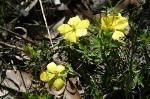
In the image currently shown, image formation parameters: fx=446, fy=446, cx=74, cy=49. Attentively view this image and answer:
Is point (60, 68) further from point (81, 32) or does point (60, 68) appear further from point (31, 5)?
point (31, 5)

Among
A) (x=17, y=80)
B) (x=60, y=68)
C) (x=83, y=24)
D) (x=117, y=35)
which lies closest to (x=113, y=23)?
(x=117, y=35)

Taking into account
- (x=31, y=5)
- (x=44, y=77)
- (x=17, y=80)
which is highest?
(x=31, y=5)

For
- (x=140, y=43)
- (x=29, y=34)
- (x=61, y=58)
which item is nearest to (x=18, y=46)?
(x=29, y=34)

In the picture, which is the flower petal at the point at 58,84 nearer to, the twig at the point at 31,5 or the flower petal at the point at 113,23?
the flower petal at the point at 113,23

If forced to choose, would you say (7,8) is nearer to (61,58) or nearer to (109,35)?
(61,58)

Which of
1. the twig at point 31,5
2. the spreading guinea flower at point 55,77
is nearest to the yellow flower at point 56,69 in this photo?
the spreading guinea flower at point 55,77

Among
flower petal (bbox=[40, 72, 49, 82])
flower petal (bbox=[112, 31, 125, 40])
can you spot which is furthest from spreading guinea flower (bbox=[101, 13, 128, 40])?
flower petal (bbox=[40, 72, 49, 82])
